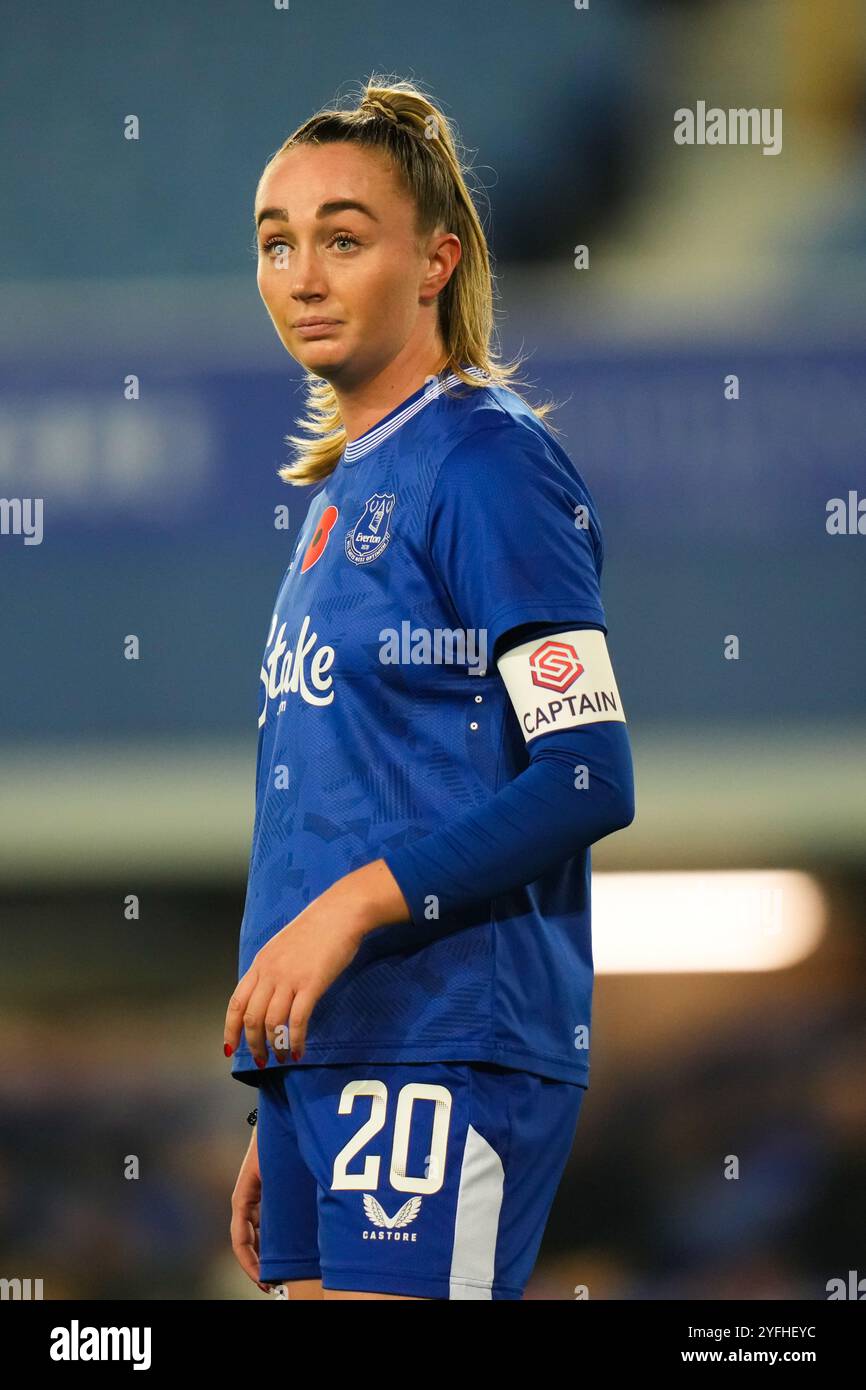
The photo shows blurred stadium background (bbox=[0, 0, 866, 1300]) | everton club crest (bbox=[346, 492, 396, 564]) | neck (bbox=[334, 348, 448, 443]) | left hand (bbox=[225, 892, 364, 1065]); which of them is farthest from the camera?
blurred stadium background (bbox=[0, 0, 866, 1300])

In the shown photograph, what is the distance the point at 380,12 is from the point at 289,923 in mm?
1971

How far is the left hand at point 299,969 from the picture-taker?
140 cm

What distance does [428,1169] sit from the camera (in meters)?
1.45

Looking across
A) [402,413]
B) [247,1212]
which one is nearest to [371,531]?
[402,413]

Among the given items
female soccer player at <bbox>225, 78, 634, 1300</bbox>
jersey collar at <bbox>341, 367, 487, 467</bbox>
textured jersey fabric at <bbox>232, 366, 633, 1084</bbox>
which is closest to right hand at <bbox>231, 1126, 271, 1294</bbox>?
female soccer player at <bbox>225, 78, 634, 1300</bbox>

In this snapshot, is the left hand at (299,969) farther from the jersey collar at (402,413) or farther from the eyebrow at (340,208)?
the eyebrow at (340,208)

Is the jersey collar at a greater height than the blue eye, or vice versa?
the blue eye

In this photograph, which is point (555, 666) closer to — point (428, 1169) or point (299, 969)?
point (299, 969)

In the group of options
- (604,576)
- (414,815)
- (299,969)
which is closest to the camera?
(299,969)

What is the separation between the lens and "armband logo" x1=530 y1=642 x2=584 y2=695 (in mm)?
1460

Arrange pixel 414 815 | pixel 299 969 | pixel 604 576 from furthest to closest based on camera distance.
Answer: pixel 604 576, pixel 414 815, pixel 299 969

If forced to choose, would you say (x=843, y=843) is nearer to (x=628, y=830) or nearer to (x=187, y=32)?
(x=628, y=830)

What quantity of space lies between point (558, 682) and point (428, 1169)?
0.42 m

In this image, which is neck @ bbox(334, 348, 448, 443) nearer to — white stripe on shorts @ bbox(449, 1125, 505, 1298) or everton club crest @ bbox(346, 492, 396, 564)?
everton club crest @ bbox(346, 492, 396, 564)
